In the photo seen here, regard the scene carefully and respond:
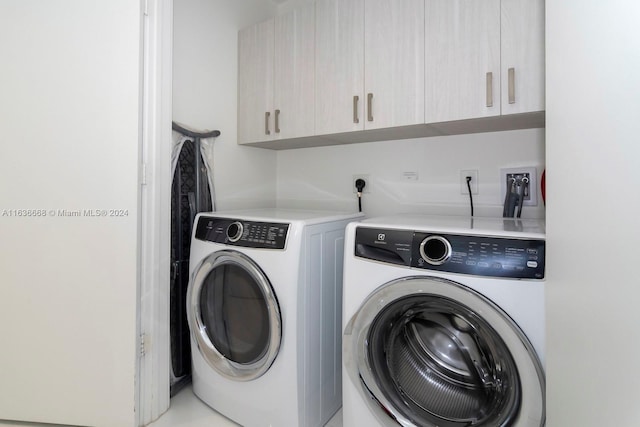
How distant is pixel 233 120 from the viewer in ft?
6.53

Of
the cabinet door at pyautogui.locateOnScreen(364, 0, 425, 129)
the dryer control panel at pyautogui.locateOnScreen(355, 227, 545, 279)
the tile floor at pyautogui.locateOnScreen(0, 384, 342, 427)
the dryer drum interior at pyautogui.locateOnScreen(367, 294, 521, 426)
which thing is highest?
the cabinet door at pyautogui.locateOnScreen(364, 0, 425, 129)

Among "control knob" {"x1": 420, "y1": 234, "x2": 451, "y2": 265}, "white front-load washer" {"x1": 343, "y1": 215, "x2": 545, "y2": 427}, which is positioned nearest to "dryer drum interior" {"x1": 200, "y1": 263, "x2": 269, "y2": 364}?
"white front-load washer" {"x1": 343, "y1": 215, "x2": 545, "y2": 427}

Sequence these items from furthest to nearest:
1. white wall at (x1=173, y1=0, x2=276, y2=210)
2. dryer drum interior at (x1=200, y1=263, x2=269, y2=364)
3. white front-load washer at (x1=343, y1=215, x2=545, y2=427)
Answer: white wall at (x1=173, y1=0, x2=276, y2=210) < dryer drum interior at (x1=200, y1=263, x2=269, y2=364) < white front-load washer at (x1=343, y1=215, x2=545, y2=427)

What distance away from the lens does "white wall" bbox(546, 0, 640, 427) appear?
11.3 inches

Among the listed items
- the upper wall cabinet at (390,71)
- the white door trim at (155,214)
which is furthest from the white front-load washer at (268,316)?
the upper wall cabinet at (390,71)

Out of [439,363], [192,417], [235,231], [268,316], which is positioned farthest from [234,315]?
[439,363]

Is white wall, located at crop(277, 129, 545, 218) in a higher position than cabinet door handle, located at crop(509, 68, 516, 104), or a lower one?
lower

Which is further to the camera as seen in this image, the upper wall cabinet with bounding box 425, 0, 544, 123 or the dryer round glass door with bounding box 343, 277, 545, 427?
the upper wall cabinet with bounding box 425, 0, 544, 123

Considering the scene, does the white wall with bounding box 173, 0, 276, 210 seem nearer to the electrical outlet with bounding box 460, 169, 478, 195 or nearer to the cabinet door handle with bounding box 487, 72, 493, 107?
the electrical outlet with bounding box 460, 169, 478, 195

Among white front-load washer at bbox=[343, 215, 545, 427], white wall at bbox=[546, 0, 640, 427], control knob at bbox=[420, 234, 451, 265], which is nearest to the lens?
white wall at bbox=[546, 0, 640, 427]

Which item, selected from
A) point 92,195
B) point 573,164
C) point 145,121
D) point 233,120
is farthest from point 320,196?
point 573,164

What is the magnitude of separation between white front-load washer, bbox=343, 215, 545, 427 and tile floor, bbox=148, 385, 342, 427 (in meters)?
0.51

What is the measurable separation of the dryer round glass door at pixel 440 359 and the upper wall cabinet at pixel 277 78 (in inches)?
42.8

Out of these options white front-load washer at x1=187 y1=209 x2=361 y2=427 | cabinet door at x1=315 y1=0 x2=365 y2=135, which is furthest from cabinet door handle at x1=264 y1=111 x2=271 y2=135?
white front-load washer at x1=187 y1=209 x2=361 y2=427
